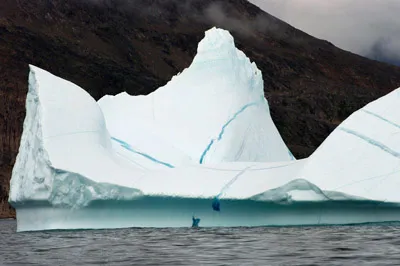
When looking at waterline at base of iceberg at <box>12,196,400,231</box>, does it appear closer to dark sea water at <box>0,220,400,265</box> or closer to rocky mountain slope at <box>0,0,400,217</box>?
dark sea water at <box>0,220,400,265</box>

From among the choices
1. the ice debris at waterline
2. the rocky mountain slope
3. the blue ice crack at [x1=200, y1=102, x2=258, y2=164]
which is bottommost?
the ice debris at waterline

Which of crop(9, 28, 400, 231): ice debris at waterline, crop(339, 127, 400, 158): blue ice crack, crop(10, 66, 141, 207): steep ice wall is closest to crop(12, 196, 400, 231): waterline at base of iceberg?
crop(9, 28, 400, 231): ice debris at waterline

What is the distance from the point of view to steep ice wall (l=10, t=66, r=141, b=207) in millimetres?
17750

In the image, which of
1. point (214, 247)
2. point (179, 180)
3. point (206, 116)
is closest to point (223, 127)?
point (206, 116)

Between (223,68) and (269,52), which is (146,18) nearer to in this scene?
(269,52)

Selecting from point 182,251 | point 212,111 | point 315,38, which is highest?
point 315,38

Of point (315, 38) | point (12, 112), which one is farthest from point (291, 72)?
point (12, 112)

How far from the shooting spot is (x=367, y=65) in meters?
194

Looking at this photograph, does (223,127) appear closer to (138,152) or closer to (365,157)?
(138,152)

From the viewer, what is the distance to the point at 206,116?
23.9 m

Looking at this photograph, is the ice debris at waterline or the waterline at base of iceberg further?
the waterline at base of iceberg

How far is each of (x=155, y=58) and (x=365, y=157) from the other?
508ft

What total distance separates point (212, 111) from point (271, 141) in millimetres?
1868

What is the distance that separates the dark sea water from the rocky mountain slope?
6279cm
